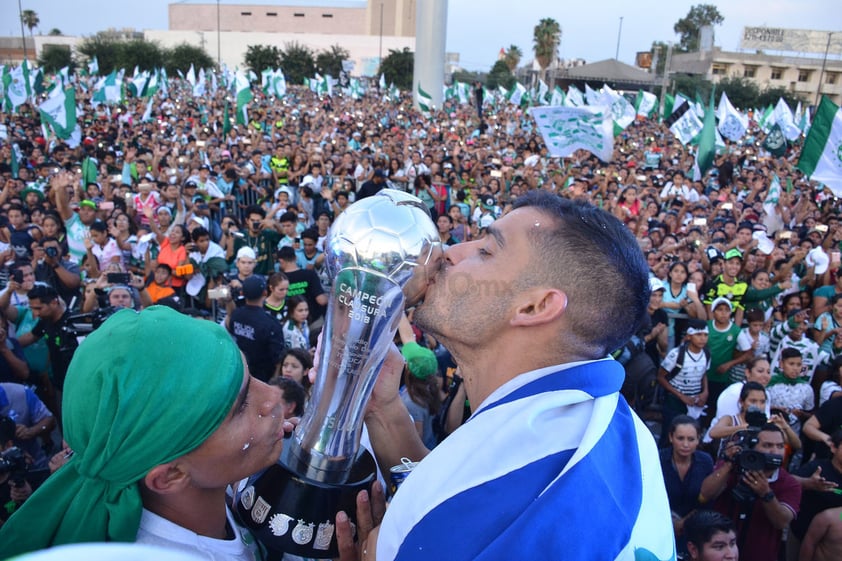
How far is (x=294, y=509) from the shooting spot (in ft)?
4.98

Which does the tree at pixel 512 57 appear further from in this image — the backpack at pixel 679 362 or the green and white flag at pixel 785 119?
the backpack at pixel 679 362

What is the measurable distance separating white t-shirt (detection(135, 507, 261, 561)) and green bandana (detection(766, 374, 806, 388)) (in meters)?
5.11

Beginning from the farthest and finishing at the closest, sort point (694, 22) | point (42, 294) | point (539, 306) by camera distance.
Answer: point (694, 22) → point (42, 294) → point (539, 306)

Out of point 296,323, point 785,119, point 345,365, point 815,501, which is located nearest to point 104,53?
point 785,119

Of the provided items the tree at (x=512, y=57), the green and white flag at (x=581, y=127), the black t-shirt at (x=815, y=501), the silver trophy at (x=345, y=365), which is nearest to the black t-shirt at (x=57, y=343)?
the silver trophy at (x=345, y=365)

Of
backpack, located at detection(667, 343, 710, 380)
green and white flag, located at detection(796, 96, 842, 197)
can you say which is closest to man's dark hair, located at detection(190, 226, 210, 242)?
backpack, located at detection(667, 343, 710, 380)

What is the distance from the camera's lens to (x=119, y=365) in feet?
3.82

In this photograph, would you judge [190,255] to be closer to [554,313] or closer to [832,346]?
[554,313]

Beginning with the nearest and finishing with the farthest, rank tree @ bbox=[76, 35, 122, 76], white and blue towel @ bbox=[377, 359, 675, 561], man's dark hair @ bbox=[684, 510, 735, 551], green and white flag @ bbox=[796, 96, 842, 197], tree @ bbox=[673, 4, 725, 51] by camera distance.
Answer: white and blue towel @ bbox=[377, 359, 675, 561]
man's dark hair @ bbox=[684, 510, 735, 551]
green and white flag @ bbox=[796, 96, 842, 197]
tree @ bbox=[76, 35, 122, 76]
tree @ bbox=[673, 4, 725, 51]

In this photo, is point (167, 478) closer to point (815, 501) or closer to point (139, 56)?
point (815, 501)

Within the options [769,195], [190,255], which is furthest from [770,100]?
[190,255]

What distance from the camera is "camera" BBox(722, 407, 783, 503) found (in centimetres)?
359

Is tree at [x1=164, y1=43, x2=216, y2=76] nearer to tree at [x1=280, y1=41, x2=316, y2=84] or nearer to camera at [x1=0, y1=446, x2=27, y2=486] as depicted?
tree at [x1=280, y1=41, x2=316, y2=84]

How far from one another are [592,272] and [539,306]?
148 mm
